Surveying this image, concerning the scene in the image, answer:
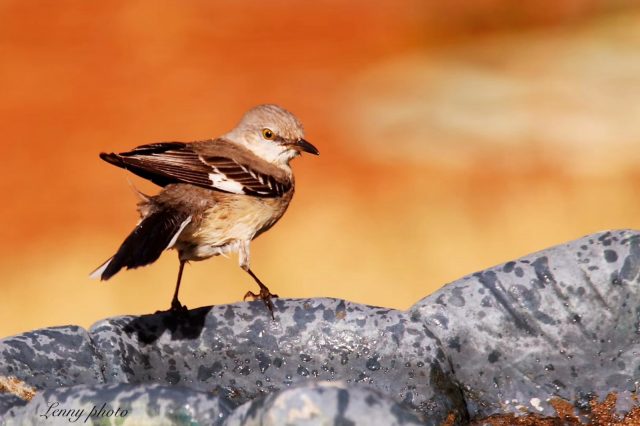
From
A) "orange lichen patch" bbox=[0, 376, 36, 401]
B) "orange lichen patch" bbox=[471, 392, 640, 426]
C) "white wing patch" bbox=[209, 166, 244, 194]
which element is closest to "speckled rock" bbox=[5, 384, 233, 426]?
"orange lichen patch" bbox=[0, 376, 36, 401]

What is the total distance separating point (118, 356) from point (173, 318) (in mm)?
209

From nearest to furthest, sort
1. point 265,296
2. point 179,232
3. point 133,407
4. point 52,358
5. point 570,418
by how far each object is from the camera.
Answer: point 133,407, point 52,358, point 570,418, point 265,296, point 179,232

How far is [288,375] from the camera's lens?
3.24 metres

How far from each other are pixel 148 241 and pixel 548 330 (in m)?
1.30

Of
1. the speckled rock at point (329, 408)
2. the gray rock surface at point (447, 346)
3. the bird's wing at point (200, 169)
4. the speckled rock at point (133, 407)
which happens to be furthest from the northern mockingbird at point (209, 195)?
the speckled rock at point (329, 408)

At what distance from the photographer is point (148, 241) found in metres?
3.58

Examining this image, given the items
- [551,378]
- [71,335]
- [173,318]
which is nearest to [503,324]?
[551,378]

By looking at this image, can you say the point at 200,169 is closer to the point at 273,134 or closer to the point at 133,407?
the point at 273,134

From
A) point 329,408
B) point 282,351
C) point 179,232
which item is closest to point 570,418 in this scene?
point 282,351

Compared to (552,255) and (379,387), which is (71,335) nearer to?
(379,387)

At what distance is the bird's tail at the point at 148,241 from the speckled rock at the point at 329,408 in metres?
1.12

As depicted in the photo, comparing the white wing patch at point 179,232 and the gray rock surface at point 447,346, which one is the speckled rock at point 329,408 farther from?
the white wing patch at point 179,232

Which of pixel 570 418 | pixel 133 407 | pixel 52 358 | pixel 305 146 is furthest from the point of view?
pixel 305 146

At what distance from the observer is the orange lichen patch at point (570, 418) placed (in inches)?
124
